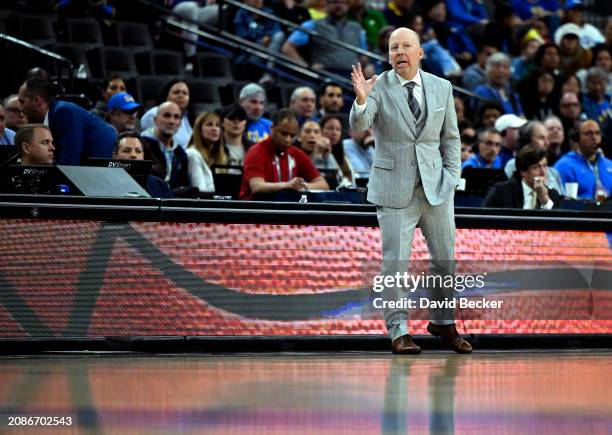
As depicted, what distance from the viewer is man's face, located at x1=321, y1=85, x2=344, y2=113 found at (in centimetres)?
1484

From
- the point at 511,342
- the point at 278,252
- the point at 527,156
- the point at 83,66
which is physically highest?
the point at 83,66

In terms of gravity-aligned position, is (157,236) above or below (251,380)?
above

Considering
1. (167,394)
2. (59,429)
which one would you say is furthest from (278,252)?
(59,429)

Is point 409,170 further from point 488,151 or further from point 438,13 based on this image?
point 438,13

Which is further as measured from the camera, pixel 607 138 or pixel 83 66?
pixel 607 138

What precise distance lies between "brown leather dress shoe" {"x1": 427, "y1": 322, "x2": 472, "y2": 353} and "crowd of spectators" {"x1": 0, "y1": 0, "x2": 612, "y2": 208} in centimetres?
226

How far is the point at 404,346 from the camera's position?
8305 millimetres

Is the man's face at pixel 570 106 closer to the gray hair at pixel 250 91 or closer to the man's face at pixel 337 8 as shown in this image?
the man's face at pixel 337 8

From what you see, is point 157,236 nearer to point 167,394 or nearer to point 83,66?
point 167,394

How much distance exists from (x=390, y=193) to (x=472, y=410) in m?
2.97

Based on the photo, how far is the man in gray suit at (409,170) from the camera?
27.0ft

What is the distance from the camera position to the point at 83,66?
14.0m

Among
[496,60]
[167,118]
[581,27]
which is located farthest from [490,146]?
[581,27]

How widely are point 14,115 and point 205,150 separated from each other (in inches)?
71.6
